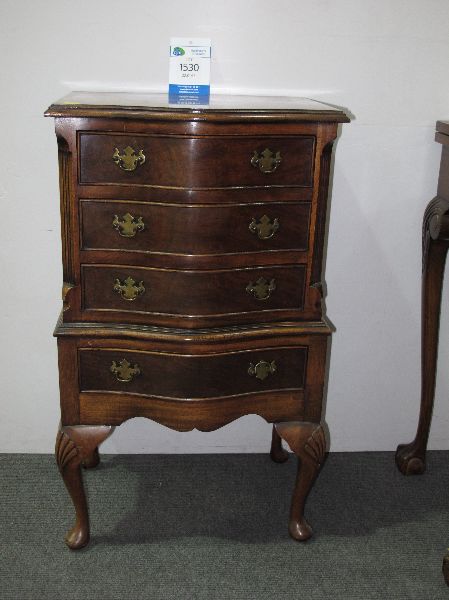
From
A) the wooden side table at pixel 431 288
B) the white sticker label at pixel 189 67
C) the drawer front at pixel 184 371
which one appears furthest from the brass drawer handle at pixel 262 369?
the white sticker label at pixel 189 67

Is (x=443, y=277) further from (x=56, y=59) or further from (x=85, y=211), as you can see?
(x=56, y=59)

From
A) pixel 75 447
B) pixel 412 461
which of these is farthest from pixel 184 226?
pixel 412 461

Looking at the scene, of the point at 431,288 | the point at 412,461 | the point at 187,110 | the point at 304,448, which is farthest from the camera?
the point at 412,461

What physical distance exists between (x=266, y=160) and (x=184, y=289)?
382 millimetres

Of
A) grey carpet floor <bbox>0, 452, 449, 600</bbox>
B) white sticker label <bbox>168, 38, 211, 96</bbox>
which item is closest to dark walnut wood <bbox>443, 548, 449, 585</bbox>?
grey carpet floor <bbox>0, 452, 449, 600</bbox>

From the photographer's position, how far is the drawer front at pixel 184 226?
1765 mm

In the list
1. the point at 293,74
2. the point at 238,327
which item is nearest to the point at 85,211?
the point at 238,327

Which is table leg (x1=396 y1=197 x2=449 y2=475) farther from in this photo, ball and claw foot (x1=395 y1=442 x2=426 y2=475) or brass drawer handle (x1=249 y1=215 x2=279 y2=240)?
brass drawer handle (x1=249 y1=215 x2=279 y2=240)

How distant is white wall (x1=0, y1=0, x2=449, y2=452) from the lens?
2.15 meters

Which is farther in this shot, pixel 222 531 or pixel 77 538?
pixel 222 531

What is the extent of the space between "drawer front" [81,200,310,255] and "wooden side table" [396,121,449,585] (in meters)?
0.60

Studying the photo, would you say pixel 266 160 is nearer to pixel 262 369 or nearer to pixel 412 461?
pixel 262 369

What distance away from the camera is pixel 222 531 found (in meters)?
2.19

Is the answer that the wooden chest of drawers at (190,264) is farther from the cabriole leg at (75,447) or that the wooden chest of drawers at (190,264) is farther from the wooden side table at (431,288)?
the wooden side table at (431,288)
